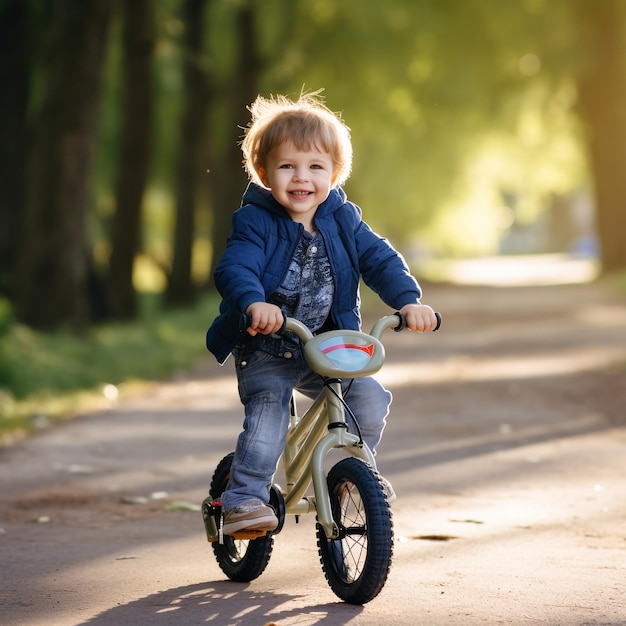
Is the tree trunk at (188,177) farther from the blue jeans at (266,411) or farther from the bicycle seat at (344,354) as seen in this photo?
the bicycle seat at (344,354)

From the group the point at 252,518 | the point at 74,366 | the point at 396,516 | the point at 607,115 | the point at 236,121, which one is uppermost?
the point at 607,115

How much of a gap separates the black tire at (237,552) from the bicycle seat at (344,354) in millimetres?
734

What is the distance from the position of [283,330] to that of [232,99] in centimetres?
2284

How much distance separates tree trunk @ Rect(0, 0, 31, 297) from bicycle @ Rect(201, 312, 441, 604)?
A: 596 inches

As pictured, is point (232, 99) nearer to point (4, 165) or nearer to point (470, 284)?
point (4, 165)

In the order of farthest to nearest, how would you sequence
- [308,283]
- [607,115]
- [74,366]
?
[607,115], [74,366], [308,283]

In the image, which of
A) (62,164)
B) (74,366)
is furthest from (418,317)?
(62,164)

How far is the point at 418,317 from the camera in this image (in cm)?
468

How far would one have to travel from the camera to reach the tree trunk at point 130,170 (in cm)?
2070

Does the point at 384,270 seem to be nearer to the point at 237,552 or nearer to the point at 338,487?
the point at 338,487

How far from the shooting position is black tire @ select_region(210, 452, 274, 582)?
5.06 m

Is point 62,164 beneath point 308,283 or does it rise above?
above

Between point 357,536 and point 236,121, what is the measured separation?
23074mm

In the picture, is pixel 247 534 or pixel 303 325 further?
pixel 247 534
